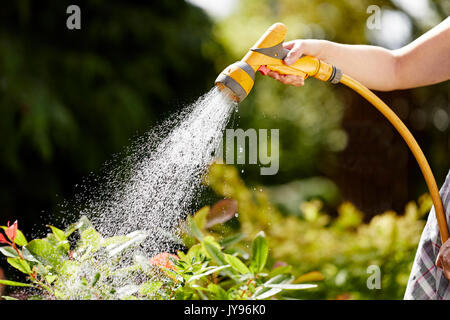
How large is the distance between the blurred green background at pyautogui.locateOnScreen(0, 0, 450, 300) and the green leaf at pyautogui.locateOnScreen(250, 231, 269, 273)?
7.47 ft

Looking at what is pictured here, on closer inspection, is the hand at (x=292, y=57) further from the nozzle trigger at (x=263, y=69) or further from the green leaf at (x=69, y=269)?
the green leaf at (x=69, y=269)

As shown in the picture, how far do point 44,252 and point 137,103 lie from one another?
2811 millimetres

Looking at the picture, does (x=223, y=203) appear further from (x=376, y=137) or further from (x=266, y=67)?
(x=376, y=137)

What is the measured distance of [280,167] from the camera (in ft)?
18.2

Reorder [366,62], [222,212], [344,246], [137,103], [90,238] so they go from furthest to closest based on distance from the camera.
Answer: [137,103] → [344,246] → [222,212] → [366,62] → [90,238]

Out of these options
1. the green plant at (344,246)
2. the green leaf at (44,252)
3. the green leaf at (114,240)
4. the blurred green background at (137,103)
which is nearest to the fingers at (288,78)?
the green leaf at (114,240)

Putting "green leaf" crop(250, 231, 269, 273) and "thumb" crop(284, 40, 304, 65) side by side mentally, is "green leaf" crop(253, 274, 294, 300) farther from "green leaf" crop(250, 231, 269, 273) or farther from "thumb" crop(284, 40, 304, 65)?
"thumb" crop(284, 40, 304, 65)

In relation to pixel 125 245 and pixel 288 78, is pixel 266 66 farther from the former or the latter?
pixel 125 245

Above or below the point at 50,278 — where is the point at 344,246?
below

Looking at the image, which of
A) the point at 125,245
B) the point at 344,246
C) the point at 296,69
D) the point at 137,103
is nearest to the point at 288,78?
the point at 296,69

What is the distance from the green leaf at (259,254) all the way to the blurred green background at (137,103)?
2277mm

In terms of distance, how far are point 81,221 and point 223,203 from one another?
1.25 ft

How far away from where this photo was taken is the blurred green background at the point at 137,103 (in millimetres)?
3514

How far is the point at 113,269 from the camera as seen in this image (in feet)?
3.16
